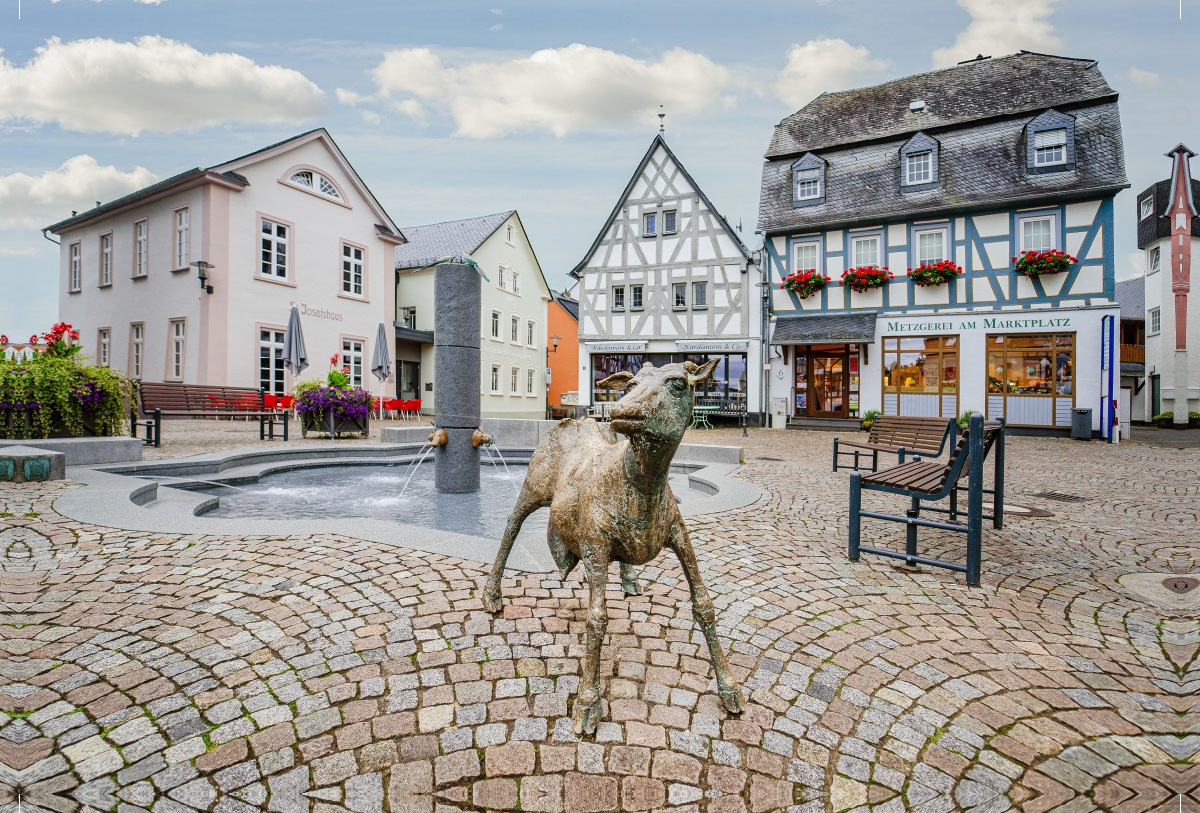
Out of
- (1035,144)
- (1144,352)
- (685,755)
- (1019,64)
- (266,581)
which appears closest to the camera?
(685,755)

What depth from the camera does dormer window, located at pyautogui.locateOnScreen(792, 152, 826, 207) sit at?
20.6 m

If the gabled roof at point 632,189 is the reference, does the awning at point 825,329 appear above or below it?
below

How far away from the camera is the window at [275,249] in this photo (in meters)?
18.8

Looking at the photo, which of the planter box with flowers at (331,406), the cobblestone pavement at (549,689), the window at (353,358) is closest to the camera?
the cobblestone pavement at (549,689)

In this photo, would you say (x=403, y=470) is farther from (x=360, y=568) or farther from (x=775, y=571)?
(x=775, y=571)

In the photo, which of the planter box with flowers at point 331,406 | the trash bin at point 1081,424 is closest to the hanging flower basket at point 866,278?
the trash bin at point 1081,424

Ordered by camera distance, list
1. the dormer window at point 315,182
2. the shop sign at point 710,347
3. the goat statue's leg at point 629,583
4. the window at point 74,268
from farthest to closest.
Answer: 1. the shop sign at point 710,347
2. the window at point 74,268
3. the dormer window at point 315,182
4. the goat statue's leg at point 629,583

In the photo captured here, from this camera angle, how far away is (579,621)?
110 inches

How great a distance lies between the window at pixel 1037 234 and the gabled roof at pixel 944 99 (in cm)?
358

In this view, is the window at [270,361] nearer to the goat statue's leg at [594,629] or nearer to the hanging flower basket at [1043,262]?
the goat statue's leg at [594,629]

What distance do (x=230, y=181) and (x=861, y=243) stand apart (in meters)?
20.9

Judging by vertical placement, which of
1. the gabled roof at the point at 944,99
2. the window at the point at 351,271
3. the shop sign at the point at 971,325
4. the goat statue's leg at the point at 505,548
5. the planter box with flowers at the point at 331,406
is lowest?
the goat statue's leg at the point at 505,548

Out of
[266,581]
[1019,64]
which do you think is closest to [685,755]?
[266,581]

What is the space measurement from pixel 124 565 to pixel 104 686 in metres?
1.55
